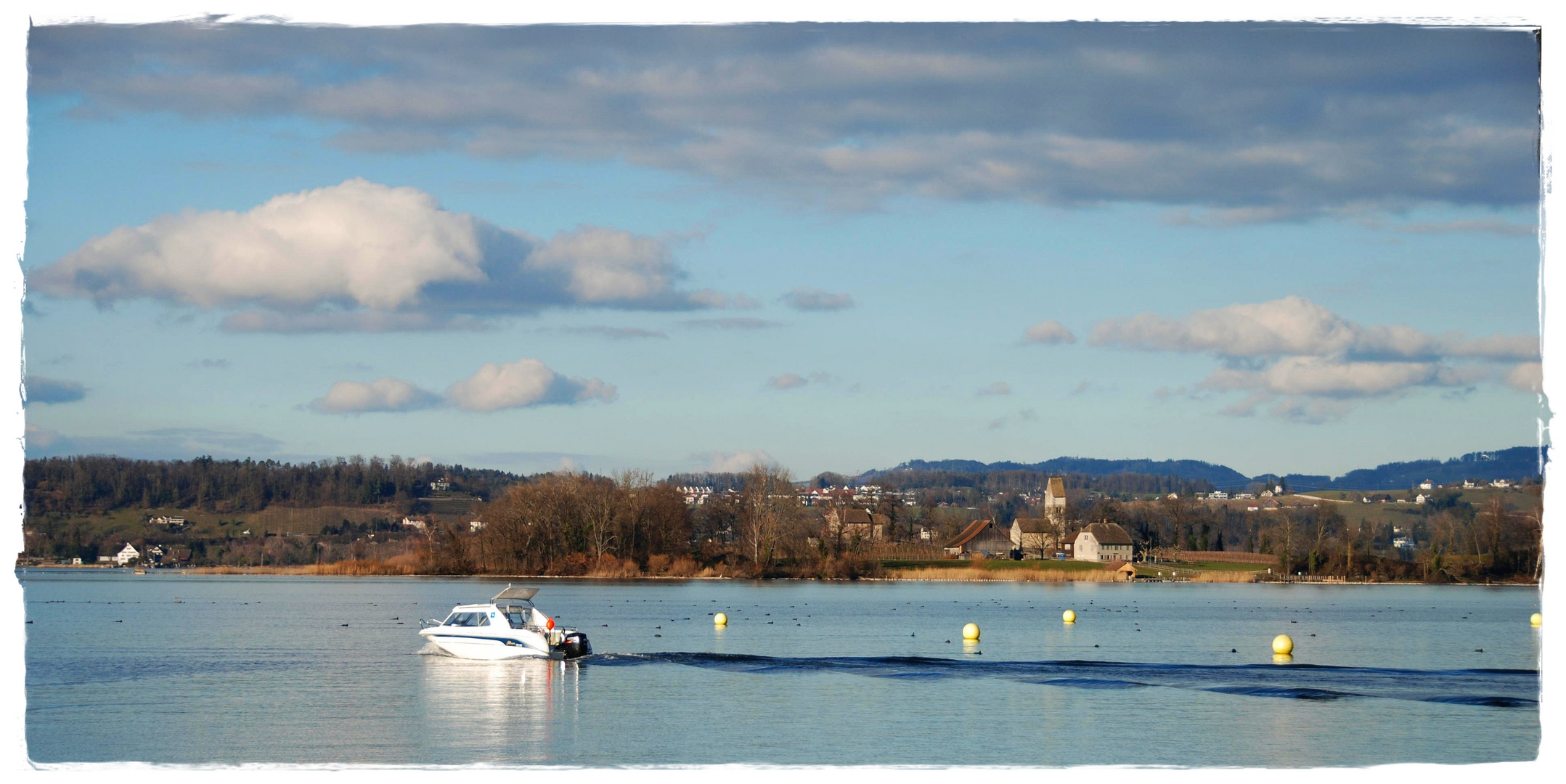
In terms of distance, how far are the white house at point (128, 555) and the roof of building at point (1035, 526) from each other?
121 m

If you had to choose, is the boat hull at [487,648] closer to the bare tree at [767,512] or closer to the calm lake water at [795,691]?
the calm lake water at [795,691]

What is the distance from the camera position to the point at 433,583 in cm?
11738

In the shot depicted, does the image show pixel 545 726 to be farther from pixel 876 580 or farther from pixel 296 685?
pixel 876 580

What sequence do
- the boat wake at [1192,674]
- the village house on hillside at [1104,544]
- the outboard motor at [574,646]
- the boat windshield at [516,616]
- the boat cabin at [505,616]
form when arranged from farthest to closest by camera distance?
the village house on hillside at [1104,544] < the boat windshield at [516,616] < the boat cabin at [505,616] < the outboard motor at [574,646] < the boat wake at [1192,674]

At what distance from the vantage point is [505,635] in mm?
45688

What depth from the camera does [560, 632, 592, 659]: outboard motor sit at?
44.7 meters

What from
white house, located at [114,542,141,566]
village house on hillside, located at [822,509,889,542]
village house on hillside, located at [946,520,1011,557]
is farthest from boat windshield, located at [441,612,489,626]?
white house, located at [114,542,141,566]

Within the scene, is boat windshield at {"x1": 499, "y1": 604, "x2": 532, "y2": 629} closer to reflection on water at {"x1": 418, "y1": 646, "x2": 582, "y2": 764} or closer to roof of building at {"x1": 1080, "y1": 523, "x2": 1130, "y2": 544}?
reflection on water at {"x1": 418, "y1": 646, "x2": 582, "y2": 764}

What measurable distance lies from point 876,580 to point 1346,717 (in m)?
100

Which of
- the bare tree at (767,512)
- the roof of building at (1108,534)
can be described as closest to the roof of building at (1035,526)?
the roof of building at (1108,534)

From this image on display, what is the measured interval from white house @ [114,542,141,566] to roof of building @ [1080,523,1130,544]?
128 metres

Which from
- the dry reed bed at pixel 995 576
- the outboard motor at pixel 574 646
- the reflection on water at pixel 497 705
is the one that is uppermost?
the outboard motor at pixel 574 646

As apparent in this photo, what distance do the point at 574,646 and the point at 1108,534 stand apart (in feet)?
447

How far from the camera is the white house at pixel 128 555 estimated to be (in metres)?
179
